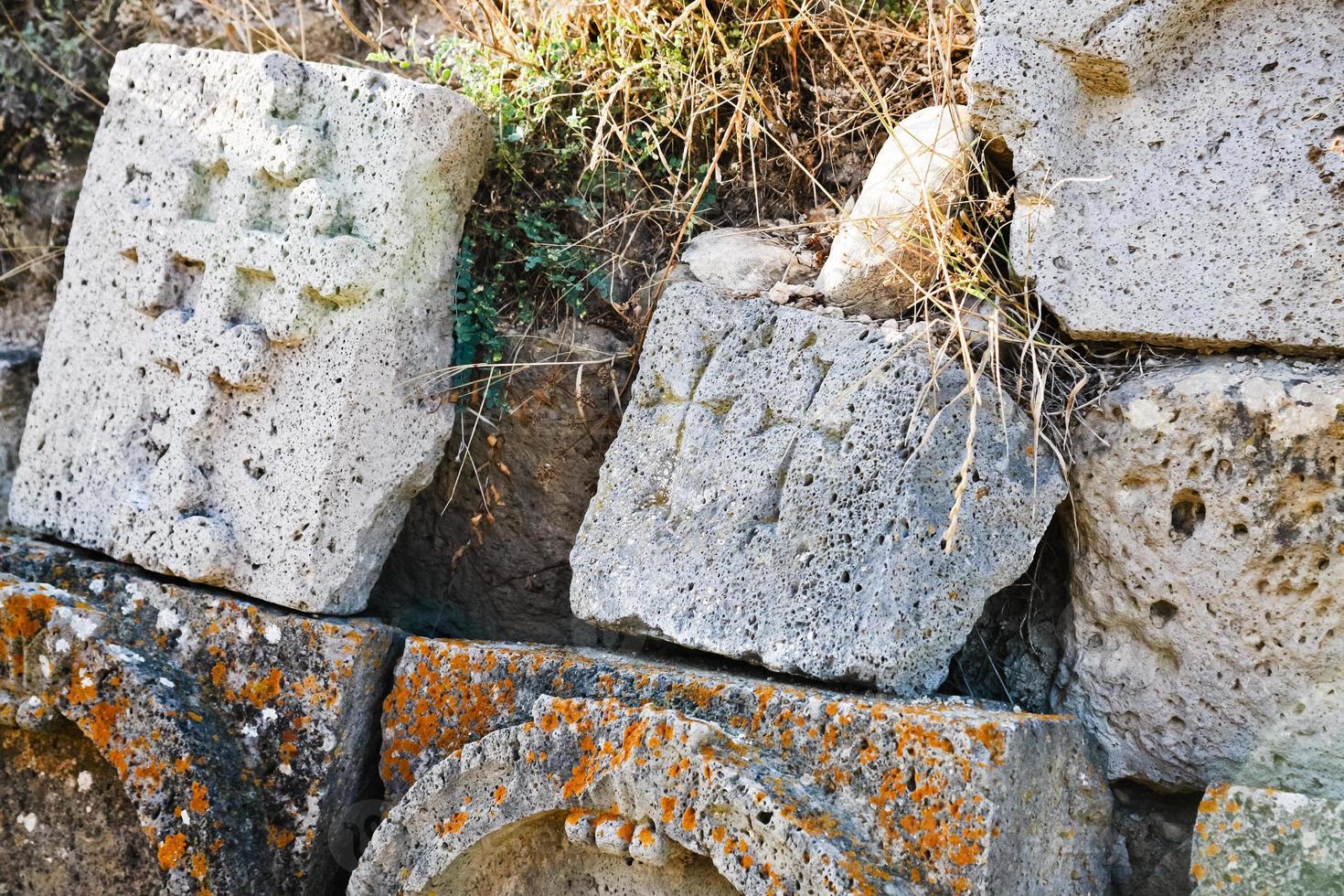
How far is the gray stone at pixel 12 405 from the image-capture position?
287 cm

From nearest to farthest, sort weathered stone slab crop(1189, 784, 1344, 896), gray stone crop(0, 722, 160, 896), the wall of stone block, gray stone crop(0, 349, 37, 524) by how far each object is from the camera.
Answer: weathered stone slab crop(1189, 784, 1344, 896) < the wall of stone block < gray stone crop(0, 722, 160, 896) < gray stone crop(0, 349, 37, 524)

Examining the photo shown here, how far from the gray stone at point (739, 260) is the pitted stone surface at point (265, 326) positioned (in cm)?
46

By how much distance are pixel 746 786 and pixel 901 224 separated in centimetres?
95

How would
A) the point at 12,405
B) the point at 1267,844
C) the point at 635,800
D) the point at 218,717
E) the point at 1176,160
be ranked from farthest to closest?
the point at 12,405 → the point at 218,717 → the point at 1176,160 → the point at 635,800 → the point at 1267,844

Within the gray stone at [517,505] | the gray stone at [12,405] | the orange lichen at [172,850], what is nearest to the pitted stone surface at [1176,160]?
the gray stone at [517,505]

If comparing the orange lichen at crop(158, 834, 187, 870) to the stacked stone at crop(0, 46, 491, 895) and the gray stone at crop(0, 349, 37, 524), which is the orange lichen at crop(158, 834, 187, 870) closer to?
the stacked stone at crop(0, 46, 491, 895)

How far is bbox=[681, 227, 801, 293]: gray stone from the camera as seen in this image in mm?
2244

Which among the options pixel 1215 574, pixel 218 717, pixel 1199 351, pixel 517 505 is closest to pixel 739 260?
pixel 517 505

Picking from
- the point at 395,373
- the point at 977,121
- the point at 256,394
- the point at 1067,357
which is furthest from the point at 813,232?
the point at 256,394

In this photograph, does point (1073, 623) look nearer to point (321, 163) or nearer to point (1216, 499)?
point (1216, 499)

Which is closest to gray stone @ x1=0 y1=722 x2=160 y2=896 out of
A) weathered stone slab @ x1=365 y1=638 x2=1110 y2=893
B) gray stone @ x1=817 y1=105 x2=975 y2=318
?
weathered stone slab @ x1=365 y1=638 x2=1110 y2=893

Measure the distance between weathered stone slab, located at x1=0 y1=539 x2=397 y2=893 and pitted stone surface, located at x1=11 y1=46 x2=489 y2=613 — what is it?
111 millimetres

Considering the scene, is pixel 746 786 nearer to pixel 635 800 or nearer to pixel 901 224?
pixel 635 800

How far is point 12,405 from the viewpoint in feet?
9.50
